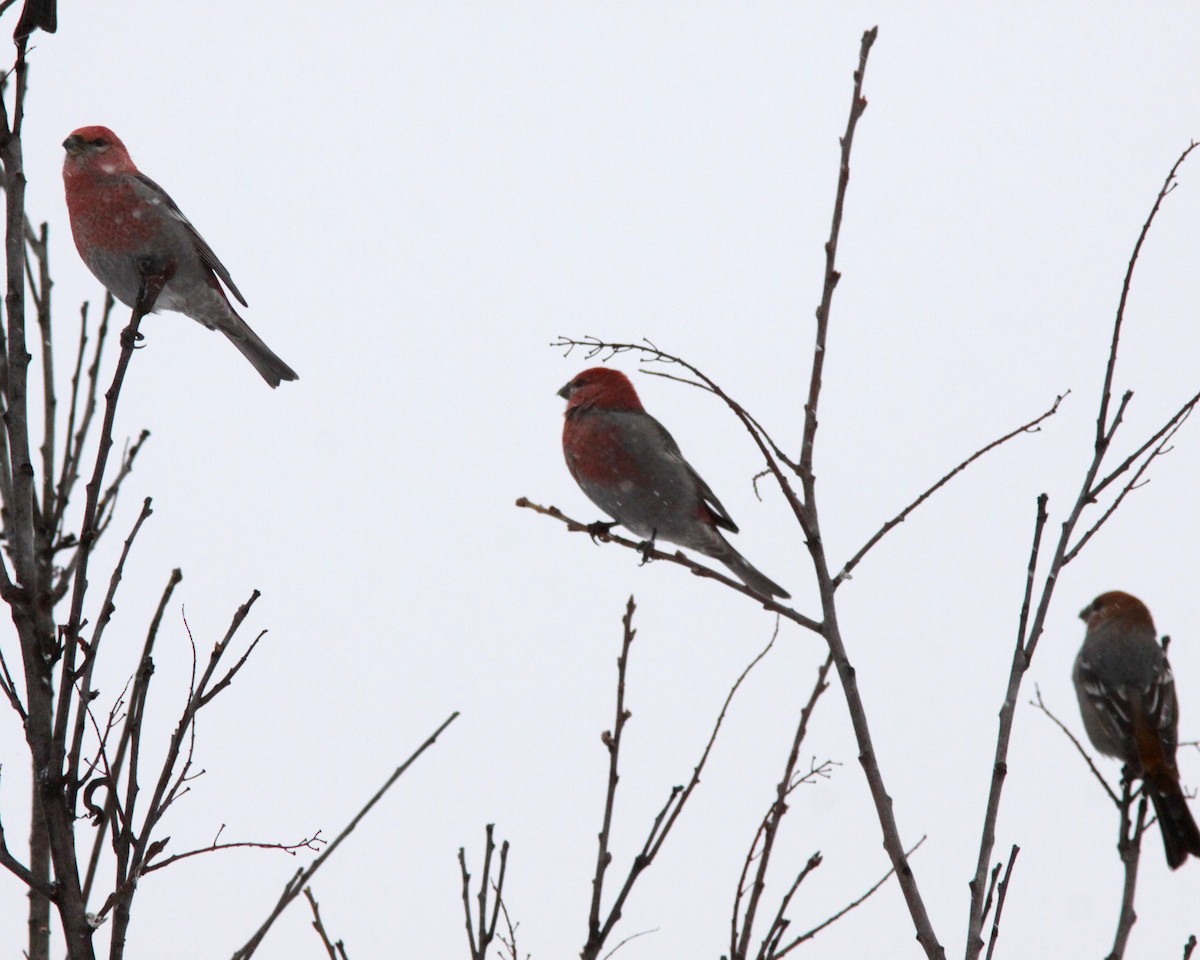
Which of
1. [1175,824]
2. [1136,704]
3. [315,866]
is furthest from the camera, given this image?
[1136,704]

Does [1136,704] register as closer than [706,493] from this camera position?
Yes

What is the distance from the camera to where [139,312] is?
2.95m

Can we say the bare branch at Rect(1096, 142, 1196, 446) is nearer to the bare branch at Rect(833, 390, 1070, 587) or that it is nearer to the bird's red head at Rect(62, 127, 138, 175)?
the bare branch at Rect(833, 390, 1070, 587)

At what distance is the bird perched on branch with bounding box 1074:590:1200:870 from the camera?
172 inches

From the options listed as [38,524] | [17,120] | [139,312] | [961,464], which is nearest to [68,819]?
[38,524]

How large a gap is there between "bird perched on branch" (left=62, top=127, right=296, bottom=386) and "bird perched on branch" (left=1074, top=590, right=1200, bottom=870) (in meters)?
4.17

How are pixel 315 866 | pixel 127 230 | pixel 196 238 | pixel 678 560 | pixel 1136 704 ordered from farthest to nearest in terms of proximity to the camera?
1. pixel 196 238
2. pixel 1136 704
3. pixel 127 230
4. pixel 678 560
5. pixel 315 866

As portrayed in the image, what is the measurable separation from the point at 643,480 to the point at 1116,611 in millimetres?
2448

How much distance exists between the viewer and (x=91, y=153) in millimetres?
5129

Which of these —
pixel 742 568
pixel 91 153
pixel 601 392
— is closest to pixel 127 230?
pixel 91 153

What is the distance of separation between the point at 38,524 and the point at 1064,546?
200 cm

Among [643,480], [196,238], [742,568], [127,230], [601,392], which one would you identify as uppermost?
[196,238]

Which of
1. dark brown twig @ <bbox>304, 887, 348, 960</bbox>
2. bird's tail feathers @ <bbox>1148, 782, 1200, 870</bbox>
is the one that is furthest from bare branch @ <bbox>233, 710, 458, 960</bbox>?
bird's tail feathers @ <bbox>1148, 782, 1200, 870</bbox>

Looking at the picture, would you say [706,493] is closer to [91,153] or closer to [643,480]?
[643,480]
